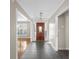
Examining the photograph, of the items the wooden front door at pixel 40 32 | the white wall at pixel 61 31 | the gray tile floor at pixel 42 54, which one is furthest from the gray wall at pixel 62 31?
the wooden front door at pixel 40 32

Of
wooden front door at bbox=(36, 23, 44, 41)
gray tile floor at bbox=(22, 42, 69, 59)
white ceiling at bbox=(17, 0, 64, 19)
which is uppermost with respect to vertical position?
white ceiling at bbox=(17, 0, 64, 19)

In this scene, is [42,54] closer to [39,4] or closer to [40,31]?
[39,4]

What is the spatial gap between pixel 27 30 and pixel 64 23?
34.7 ft

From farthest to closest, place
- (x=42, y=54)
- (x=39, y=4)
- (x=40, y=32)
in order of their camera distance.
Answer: (x=40, y=32), (x=42, y=54), (x=39, y=4)

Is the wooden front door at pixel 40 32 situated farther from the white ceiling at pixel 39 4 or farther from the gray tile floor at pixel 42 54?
the white ceiling at pixel 39 4

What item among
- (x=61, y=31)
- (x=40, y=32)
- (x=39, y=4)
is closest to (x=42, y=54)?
(x=61, y=31)

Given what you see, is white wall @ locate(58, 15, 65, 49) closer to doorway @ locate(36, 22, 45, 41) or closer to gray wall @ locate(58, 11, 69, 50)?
gray wall @ locate(58, 11, 69, 50)

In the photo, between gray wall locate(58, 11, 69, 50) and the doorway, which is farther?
the doorway

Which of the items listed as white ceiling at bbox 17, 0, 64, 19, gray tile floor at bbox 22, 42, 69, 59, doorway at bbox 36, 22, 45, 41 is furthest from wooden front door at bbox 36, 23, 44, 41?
white ceiling at bbox 17, 0, 64, 19
